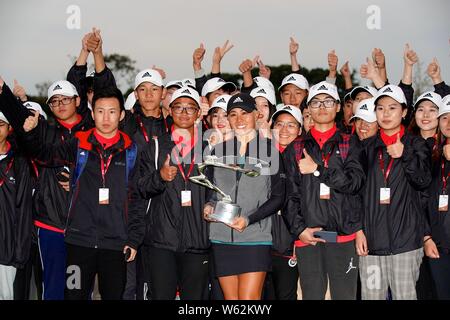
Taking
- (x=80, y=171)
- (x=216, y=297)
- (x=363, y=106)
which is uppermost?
(x=363, y=106)

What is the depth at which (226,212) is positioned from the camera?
6695 millimetres

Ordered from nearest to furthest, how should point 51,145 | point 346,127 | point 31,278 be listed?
point 51,145, point 31,278, point 346,127

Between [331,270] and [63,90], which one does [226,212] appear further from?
[63,90]

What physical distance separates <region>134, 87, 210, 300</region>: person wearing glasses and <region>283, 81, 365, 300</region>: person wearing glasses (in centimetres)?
101

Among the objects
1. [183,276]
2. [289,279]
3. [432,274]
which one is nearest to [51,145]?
[183,276]

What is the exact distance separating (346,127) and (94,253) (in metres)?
4.07

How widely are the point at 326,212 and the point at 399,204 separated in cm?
82

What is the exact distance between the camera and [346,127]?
9648 millimetres

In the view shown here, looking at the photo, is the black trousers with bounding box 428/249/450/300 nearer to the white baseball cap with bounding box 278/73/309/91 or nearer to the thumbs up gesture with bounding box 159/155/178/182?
the thumbs up gesture with bounding box 159/155/178/182

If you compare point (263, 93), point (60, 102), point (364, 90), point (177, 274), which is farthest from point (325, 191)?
point (60, 102)

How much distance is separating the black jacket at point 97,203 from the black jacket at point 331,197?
168cm

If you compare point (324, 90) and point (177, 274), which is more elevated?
point (324, 90)

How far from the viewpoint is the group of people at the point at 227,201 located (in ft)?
23.5
